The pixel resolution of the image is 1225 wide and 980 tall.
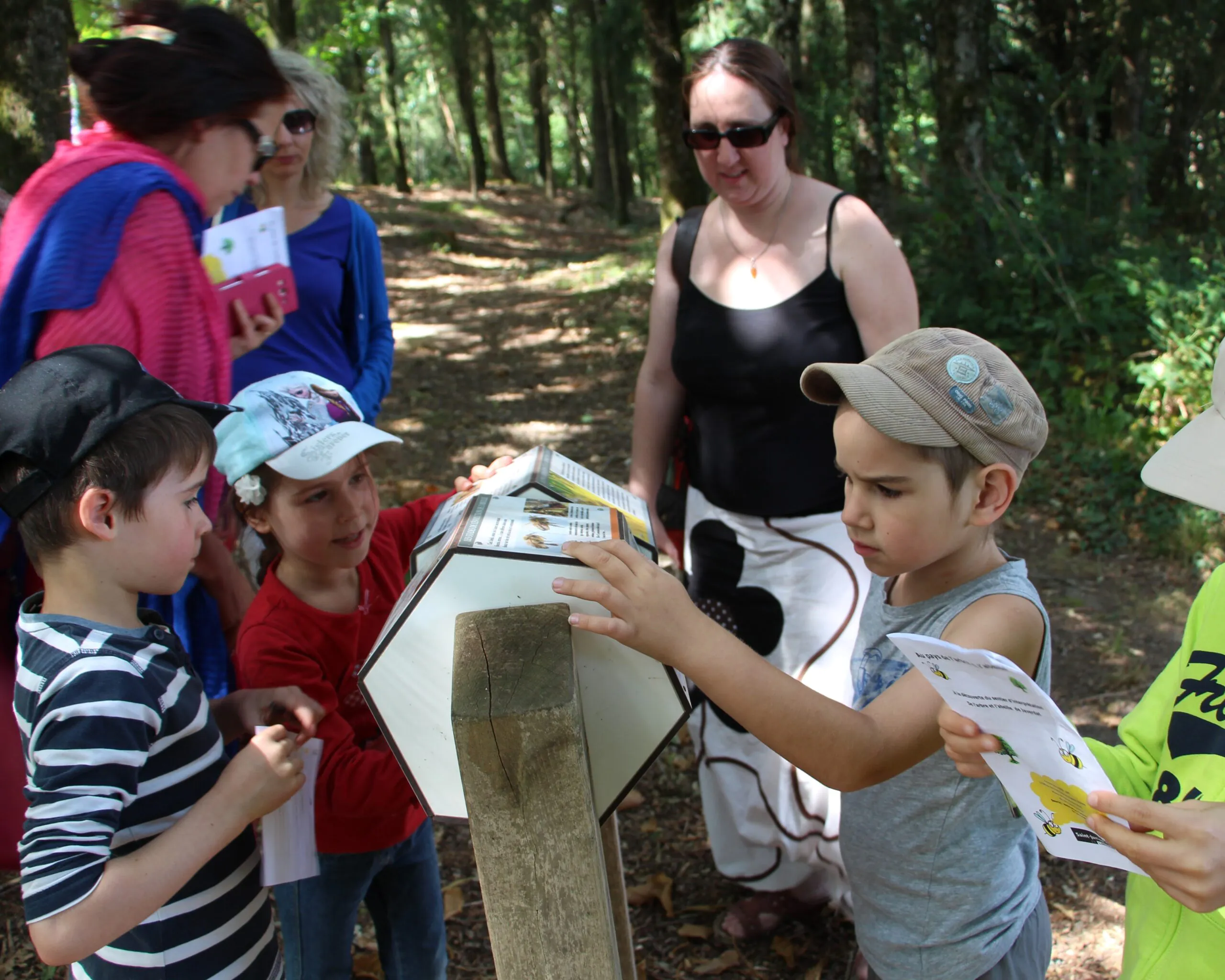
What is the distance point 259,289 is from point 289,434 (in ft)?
2.18

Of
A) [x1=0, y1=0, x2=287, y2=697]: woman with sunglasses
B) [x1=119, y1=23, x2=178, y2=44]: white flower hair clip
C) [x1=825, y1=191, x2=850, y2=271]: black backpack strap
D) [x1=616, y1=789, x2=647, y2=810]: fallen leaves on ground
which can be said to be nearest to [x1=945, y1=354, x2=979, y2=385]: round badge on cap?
[x1=825, y1=191, x2=850, y2=271]: black backpack strap

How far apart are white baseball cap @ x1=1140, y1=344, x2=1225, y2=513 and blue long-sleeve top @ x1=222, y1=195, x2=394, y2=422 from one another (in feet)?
7.97

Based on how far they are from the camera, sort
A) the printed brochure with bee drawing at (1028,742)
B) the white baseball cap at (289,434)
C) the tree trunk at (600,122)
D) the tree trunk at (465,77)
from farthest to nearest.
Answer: the tree trunk at (465,77), the tree trunk at (600,122), the white baseball cap at (289,434), the printed brochure with bee drawing at (1028,742)

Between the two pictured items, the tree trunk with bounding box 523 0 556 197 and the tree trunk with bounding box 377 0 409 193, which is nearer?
the tree trunk with bounding box 377 0 409 193

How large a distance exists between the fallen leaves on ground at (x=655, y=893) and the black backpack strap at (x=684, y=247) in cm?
194

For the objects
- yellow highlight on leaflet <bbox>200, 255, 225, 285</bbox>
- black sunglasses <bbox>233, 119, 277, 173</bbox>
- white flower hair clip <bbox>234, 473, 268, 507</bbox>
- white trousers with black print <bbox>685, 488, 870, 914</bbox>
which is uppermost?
black sunglasses <bbox>233, 119, 277, 173</bbox>

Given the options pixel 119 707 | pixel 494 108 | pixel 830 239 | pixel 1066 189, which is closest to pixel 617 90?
pixel 494 108

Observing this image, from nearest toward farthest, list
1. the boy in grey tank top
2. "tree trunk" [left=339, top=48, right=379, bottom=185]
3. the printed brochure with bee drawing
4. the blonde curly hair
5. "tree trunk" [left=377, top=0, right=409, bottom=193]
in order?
the printed brochure with bee drawing → the boy in grey tank top → the blonde curly hair → "tree trunk" [left=377, top=0, right=409, bottom=193] → "tree trunk" [left=339, top=48, right=379, bottom=185]

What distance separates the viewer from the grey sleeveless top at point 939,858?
1819 mm

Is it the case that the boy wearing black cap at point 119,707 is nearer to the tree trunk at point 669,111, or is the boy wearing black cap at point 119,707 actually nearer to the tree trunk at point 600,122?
the tree trunk at point 669,111

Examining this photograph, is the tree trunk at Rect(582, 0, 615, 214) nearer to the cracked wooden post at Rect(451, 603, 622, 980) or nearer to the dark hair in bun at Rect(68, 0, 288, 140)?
the dark hair in bun at Rect(68, 0, 288, 140)

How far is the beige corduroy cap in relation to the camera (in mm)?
1561

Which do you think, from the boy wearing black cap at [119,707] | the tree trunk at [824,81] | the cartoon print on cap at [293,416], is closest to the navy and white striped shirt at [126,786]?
the boy wearing black cap at [119,707]

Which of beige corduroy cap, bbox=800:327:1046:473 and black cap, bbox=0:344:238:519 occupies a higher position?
black cap, bbox=0:344:238:519
